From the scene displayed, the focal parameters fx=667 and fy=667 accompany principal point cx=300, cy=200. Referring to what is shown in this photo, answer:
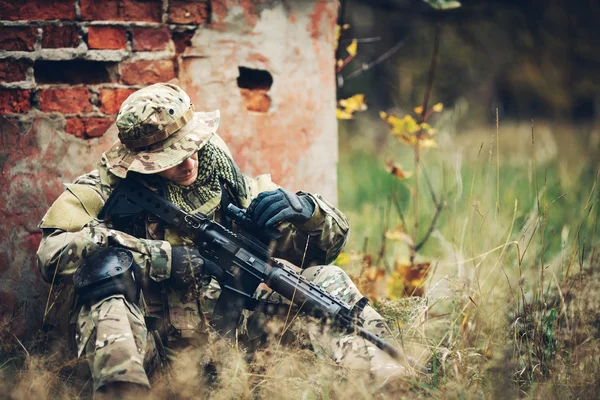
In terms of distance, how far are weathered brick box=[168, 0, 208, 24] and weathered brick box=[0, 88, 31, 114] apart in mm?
704

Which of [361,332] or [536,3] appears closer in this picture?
[361,332]

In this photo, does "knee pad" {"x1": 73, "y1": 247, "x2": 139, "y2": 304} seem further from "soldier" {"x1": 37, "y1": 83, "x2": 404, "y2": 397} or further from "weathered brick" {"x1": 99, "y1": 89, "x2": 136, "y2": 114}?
"weathered brick" {"x1": 99, "y1": 89, "x2": 136, "y2": 114}

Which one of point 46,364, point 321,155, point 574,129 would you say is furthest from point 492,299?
point 574,129

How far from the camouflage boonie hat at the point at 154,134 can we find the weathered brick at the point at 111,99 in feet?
1.30

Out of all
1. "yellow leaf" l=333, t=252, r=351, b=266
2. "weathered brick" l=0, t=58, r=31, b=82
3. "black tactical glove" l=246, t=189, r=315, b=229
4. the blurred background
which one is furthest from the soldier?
the blurred background

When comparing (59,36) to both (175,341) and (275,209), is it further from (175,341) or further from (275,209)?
(175,341)

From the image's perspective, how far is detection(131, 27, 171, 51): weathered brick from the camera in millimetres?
2930

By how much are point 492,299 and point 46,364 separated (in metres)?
1.86

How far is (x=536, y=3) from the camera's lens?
Result: 29.8ft

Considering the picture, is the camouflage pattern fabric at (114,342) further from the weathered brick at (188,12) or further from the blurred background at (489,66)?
the blurred background at (489,66)

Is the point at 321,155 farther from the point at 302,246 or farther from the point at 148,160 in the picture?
the point at 148,160

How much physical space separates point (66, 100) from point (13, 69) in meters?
0.24

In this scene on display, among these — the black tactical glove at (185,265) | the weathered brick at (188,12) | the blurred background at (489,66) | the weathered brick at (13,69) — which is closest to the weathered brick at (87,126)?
the weathered brick at (13,69)

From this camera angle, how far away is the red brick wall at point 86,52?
2807 millimetres
